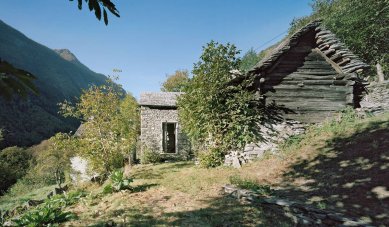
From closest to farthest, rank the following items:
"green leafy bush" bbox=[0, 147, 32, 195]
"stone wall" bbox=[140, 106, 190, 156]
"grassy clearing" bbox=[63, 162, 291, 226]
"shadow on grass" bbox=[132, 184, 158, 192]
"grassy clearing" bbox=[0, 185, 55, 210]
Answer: "grassy clearing" bbox=[63, 162, 291, 226] → "shadow on grass" bbox=[132, 184, 158, 192] → "grassy clearing" bbox=[0, 185, 55, 210] → "stone wall" bbox=[140, 106, 190, 156] → "green leafy bush" bbox=[0, 147, 32, 195]

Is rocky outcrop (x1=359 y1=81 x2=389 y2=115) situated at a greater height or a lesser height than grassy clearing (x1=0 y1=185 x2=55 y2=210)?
greater

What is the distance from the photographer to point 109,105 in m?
14.2

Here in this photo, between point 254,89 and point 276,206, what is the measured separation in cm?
750

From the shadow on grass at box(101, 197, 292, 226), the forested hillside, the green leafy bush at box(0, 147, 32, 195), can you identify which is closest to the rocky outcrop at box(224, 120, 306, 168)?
the shadow on grass at box(101, 197, 292, 226)

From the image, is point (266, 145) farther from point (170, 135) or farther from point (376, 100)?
point (170, 135)

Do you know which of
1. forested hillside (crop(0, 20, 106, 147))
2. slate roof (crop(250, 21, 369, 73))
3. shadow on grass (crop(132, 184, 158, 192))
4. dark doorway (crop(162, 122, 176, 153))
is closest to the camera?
shadow on grass (crop(132, 184, 158, 192))

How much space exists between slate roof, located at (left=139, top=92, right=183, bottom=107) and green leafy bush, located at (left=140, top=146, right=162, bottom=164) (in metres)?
3.01

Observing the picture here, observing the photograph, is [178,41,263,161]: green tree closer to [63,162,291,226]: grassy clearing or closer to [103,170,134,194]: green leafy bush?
[63,162,291,226]: grassy clearing

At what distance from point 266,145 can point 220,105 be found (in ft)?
9.60

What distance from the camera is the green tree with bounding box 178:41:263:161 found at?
12742 millimetres

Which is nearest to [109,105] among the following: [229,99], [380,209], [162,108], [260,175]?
[162,108]

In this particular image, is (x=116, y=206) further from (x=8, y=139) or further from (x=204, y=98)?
(x=8, y=139)

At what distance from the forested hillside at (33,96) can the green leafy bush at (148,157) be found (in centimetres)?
610

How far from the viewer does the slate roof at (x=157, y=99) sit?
18.0 metres
